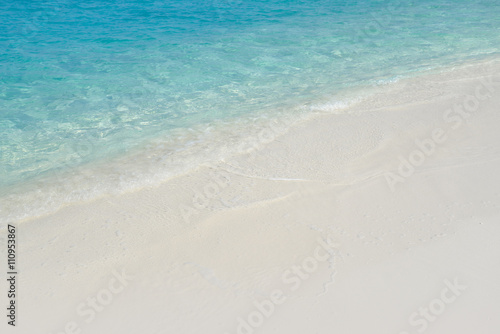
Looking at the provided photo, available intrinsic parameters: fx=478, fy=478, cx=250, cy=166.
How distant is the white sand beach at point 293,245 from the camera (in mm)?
3969

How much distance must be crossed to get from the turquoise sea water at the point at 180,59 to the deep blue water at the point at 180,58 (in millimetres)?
33

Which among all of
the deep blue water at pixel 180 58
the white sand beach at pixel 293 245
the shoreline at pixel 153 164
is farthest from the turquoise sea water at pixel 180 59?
the white sand beach at pixel 293 245

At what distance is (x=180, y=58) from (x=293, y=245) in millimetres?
7097

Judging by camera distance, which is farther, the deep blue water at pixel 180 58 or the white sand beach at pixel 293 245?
the deep blue water at pixel 180 58

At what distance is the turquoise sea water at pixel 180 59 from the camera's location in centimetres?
771

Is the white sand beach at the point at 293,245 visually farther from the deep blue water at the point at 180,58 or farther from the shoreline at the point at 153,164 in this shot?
the deep blue water at the point at 180,58

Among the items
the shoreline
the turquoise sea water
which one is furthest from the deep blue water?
the shoreline

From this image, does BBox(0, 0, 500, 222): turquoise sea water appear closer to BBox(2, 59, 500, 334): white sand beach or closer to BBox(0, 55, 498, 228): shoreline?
BBox(0, 55, 498, 228): shoreline

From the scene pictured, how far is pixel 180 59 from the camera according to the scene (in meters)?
10.7

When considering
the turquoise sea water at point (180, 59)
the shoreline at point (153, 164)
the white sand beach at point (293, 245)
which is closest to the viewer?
the white sand beach at point (293, 245)

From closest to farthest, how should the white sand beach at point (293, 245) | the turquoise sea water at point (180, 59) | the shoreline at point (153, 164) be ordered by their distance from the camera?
the white sand beach at point (293, 245) → the shoreline at point (153, 164) → the turquoise sea water at point (180, 59)

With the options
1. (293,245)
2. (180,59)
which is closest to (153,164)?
(293,245)

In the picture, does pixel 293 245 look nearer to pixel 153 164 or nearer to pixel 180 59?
pixel 153 164

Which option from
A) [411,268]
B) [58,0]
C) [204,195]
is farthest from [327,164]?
[58,0]
